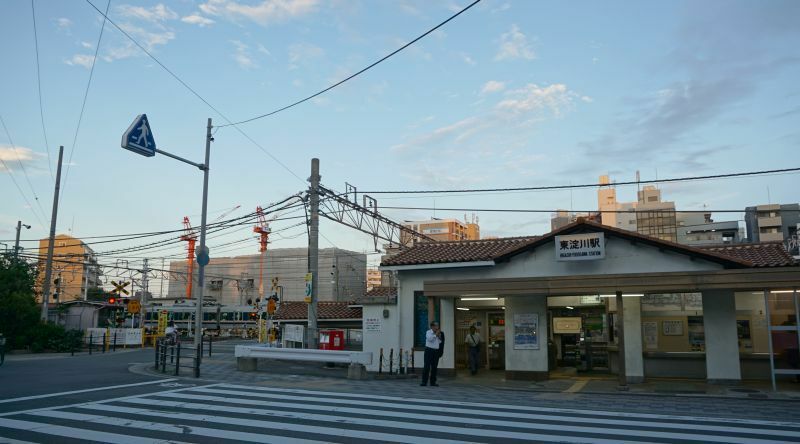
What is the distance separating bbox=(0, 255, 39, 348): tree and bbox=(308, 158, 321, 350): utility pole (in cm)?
1690

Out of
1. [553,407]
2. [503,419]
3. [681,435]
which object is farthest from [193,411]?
[681,435]

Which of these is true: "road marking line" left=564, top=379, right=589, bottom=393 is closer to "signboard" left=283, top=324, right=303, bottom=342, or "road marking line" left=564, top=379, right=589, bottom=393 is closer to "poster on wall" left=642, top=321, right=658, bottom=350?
"poster on wall" left=642, top=321, right=658, bottom=350

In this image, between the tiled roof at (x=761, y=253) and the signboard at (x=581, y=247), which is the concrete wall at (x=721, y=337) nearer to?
the tiled roof at (x=761, y=253)

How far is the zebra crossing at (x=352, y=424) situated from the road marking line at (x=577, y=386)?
3.41 m

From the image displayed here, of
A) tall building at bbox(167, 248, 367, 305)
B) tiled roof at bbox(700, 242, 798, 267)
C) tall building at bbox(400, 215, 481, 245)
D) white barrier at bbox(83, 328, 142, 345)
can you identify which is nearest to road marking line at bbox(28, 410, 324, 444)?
tiled roof at bbox(700, 242, 798, 267)

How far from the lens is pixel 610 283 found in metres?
15.1

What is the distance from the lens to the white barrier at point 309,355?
54.7 ft

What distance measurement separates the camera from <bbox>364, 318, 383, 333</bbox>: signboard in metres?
20.3

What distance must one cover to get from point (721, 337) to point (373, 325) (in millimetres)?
10901

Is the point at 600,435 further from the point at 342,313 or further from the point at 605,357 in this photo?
the point at 342,313

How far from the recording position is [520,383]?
16484 millimetres

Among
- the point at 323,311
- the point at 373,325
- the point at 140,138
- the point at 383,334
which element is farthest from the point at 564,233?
the point at 323,311

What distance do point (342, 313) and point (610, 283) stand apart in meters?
13.8

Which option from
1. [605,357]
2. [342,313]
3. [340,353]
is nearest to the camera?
[340,353]
